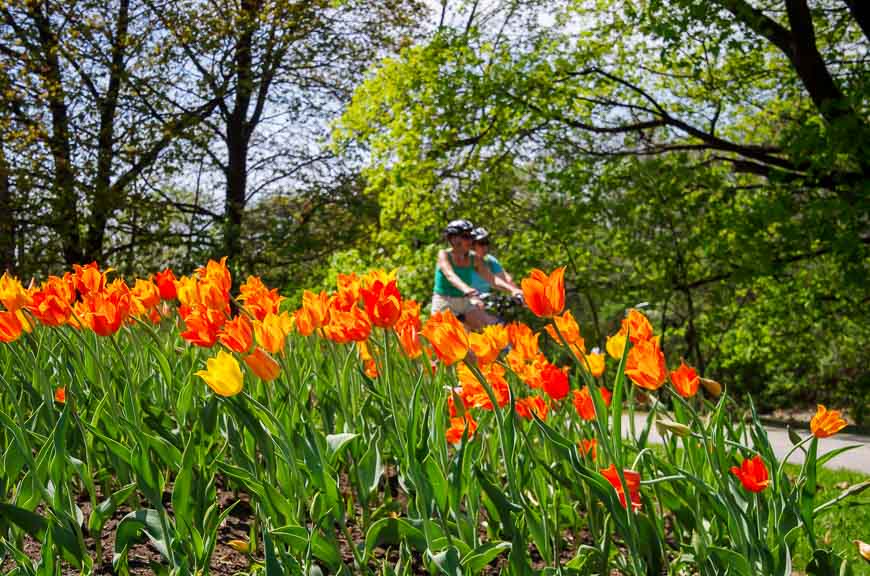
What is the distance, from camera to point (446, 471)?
5.99 feet

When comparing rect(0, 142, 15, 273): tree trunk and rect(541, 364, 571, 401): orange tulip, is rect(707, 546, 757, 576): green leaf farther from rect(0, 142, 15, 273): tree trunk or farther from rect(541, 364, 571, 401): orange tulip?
rect(0, 142, 15, 273): tree trunk

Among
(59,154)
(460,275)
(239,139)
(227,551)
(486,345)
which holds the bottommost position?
(227,551)

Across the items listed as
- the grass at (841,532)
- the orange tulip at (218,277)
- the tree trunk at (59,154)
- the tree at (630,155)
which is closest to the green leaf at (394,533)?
the orange tulip at (218,277)

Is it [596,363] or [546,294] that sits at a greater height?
[546,294]

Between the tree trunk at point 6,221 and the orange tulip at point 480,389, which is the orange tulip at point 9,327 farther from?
the tree trunk at point 6,221

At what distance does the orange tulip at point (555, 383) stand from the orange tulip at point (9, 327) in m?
1.33

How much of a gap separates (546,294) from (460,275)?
13.5 feet

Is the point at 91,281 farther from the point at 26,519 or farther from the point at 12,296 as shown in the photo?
the point at 26,519

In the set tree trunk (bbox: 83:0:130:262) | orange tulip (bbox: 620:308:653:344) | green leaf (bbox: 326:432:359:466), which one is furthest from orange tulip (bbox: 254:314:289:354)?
tree trunk (bbox: 83:0:130:262)

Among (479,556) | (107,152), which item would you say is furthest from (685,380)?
(107,152)

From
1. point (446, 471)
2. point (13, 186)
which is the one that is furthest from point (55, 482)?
point (13, 186)

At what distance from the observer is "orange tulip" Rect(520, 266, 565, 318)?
5.18 ft

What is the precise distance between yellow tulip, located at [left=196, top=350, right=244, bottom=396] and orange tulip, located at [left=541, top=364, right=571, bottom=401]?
74cm

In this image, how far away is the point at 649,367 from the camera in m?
1.75
